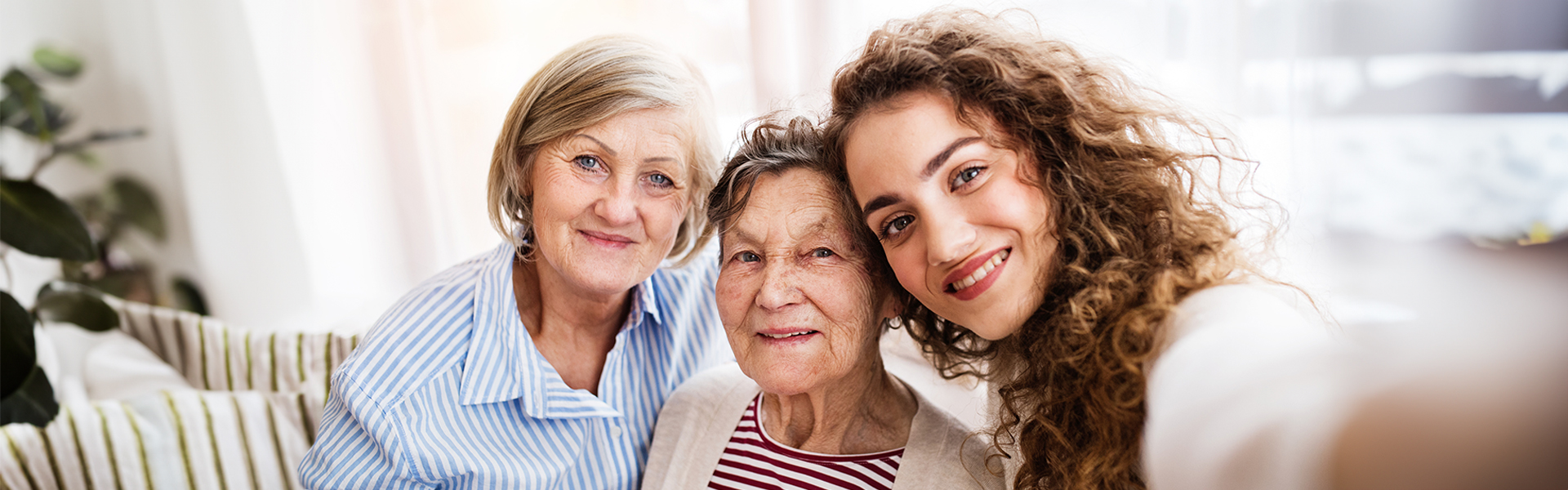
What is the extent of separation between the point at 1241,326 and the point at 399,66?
2606 millimetres

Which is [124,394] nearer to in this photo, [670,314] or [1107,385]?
[670,314]

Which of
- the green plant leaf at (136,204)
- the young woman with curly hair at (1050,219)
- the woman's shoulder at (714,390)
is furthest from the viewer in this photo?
the green plant leaf at (136,204)

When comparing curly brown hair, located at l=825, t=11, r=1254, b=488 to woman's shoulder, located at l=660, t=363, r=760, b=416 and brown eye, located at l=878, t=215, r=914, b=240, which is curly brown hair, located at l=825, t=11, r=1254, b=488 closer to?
brown eye, located at l=878, t=215, r=914, b=240

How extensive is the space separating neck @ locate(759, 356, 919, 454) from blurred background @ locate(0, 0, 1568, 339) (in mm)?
481

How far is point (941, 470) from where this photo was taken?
4.28 ft

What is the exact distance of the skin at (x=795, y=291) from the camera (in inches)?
50.7

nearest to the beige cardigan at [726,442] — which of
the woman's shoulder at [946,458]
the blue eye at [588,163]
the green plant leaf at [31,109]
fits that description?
the woman's shoulder at [946,458]

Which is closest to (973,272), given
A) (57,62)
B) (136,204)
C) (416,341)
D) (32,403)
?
(416,341)

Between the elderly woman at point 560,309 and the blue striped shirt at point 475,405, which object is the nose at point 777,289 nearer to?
the elderly woman at point 560,309

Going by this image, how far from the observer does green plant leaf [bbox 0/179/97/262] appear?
1987mm

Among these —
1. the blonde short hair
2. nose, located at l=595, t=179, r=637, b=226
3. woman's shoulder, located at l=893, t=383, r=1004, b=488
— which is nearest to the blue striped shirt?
the blonde short hair

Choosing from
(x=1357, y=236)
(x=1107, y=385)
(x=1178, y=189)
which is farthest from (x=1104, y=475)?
(x=1357, y=236)

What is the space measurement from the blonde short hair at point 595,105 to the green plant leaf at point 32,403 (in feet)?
3.93

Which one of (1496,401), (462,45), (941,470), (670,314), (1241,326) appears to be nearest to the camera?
(1496,401)
